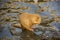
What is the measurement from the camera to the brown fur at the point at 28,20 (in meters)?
1.53

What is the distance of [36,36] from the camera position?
4.95 feet

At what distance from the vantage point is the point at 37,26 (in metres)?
1.53

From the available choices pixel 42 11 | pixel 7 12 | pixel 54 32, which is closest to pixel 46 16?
pixel 42 11

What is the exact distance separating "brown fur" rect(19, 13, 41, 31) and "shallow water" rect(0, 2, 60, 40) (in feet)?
0.14

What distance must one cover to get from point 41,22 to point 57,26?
0.18 metres

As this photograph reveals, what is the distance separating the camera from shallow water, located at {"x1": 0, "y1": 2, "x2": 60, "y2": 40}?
4.94 feet

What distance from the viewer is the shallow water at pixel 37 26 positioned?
1506 millimetres

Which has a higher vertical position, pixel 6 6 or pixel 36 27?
pixel 6 6

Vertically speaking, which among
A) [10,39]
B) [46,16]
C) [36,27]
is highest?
[46,16]

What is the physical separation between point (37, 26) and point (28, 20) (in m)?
0.12

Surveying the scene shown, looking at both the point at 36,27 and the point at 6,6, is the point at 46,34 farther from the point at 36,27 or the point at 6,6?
the point at 6,6

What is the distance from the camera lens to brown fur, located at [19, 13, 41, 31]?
1533mm

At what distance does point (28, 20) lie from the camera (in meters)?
1.54

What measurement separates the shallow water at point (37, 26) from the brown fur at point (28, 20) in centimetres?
4
